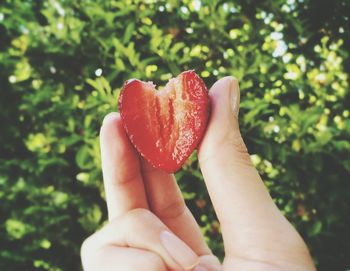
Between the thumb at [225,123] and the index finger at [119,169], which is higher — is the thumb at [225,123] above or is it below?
above

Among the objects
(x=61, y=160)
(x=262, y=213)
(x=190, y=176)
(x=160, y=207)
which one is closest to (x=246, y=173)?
(x=262, y=213)

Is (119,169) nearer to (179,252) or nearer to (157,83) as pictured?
(179,252)

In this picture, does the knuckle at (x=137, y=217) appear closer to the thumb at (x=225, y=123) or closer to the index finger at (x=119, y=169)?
the index finger at (x=119, y=169)

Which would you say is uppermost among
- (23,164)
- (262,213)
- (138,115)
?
(138,115)

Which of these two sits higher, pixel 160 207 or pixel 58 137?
pixel 160 207

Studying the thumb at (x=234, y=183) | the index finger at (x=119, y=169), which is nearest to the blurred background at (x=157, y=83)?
the index finger at (x=119, y=169)

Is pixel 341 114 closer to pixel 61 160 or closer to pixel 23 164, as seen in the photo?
pixel 61 160

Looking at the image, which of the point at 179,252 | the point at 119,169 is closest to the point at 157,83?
the point at 119,169

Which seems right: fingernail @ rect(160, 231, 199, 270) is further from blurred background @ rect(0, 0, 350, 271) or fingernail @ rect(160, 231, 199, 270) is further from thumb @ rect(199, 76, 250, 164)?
blurred background @ rect(0, 0, 350, 271)
